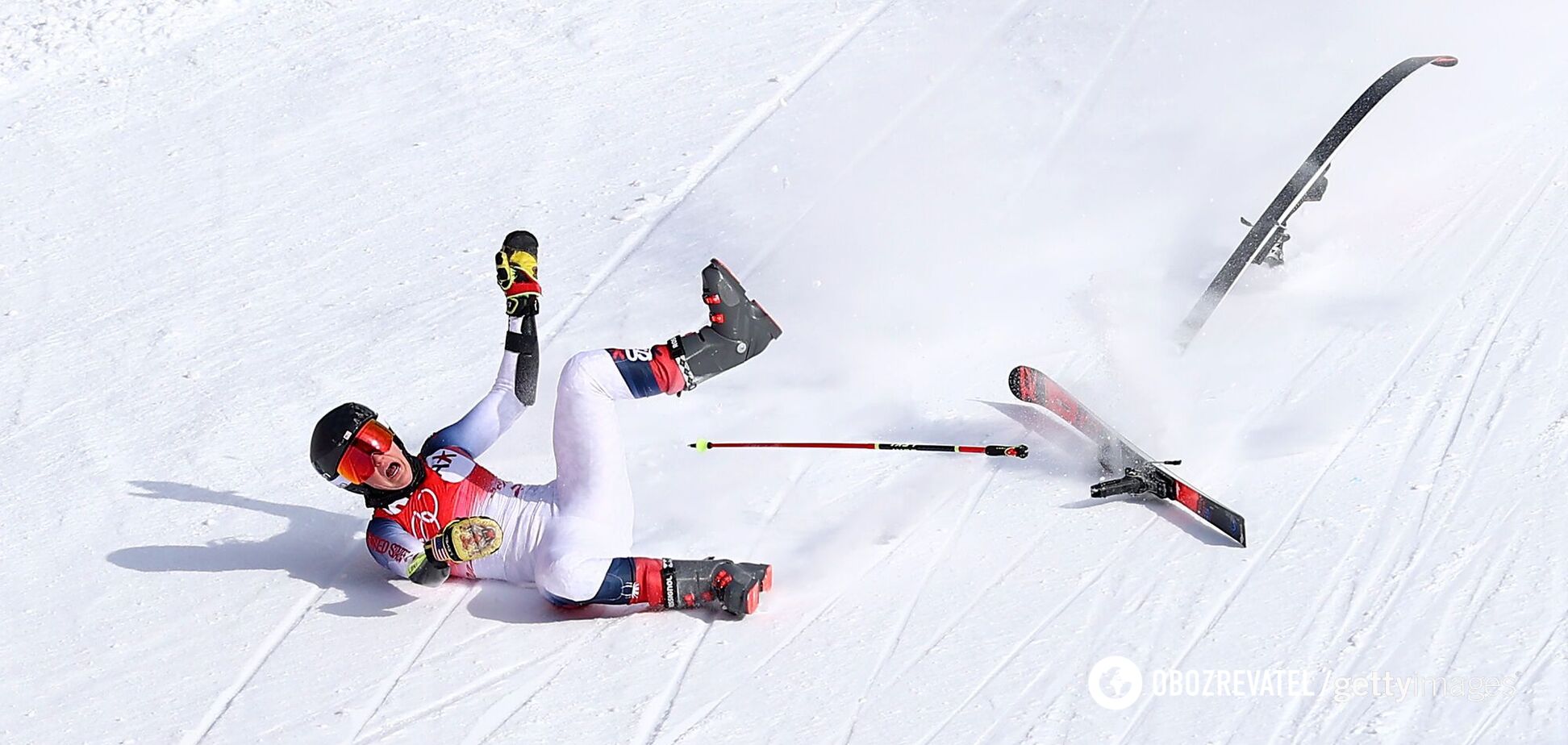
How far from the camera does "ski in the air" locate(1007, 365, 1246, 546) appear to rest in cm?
511

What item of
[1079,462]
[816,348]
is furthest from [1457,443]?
[816,348]

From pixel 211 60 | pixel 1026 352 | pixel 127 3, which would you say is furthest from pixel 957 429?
pixel 127 3

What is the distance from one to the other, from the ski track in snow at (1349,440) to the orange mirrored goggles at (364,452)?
7.87 feet

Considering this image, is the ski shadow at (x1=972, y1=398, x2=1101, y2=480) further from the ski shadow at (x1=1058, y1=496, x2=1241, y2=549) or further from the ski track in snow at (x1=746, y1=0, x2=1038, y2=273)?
the ski track in snow at (x1=746, y1=0, x2=1038, y2=273)

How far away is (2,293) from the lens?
779 centimetres

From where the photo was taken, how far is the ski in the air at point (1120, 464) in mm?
5105

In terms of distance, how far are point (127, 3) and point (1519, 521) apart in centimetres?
937

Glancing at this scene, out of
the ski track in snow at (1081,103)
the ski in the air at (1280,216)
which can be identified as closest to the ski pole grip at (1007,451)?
the ski in the air at (1280,216)

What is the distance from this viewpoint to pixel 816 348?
6840 millimetres

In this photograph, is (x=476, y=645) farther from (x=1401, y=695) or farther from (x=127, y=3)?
(x=127, y=3)

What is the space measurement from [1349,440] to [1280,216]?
1500 mm

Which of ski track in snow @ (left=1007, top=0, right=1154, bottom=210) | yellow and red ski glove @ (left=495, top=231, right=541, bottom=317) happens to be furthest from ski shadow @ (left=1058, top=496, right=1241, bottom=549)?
ski track in snow @ (left=1007, top=0, right=1154, bottom=210)

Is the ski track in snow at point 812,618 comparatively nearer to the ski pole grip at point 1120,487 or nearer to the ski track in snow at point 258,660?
the ski pole grip at point 1120,487

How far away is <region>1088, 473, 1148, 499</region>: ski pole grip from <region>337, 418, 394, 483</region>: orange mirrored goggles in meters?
2.41
